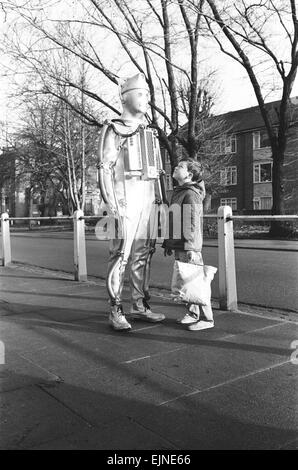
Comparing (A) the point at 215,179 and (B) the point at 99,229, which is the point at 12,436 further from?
(A) the point at 215,179

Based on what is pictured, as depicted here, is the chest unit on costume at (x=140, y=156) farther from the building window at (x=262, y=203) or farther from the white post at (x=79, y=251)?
the building window at (x=262, y=203)

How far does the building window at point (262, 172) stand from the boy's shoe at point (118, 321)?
40.5 m

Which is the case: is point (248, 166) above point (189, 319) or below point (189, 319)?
above

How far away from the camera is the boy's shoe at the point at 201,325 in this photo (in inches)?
167

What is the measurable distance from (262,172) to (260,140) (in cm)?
311

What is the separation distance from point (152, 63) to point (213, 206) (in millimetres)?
29189

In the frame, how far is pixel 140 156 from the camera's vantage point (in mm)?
4355

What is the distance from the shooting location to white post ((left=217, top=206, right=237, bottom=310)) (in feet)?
16.7

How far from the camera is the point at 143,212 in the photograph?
4.49 meters

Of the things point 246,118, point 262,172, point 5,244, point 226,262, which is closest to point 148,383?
point 226,262

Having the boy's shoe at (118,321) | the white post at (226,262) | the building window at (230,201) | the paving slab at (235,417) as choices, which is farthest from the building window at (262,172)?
the paving slab at (235,417)

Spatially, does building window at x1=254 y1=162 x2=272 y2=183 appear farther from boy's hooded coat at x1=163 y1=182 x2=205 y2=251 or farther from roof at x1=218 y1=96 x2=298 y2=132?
boy's hooded coat at x1=163 y1=182 x2=205 y2=251

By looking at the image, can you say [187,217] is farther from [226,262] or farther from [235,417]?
[235,417]

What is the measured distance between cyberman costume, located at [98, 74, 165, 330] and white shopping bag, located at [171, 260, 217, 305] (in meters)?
0.51
